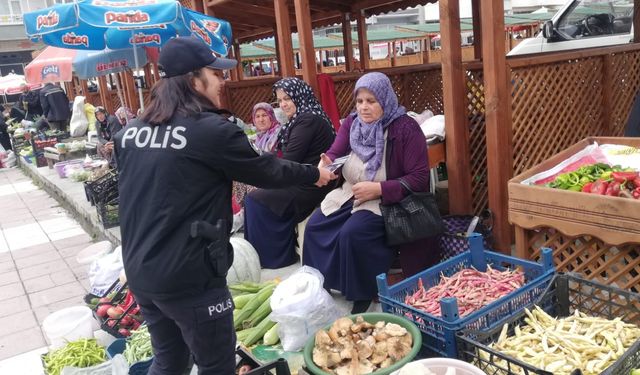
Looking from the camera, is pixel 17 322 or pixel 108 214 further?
pixel 108 214

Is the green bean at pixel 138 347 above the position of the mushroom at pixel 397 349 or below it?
below

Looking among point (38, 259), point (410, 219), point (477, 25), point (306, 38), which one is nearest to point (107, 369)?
point (410, 219)

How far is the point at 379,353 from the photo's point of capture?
8.14ft

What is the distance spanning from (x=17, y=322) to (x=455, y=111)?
4.30 metres

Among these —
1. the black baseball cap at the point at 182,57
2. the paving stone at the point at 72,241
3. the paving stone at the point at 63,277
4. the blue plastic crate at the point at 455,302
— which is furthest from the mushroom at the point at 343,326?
the paving stone at the point at 72,241

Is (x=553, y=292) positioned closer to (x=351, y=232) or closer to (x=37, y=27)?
(x=351, y=232)

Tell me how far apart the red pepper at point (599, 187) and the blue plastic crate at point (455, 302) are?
1.45ft

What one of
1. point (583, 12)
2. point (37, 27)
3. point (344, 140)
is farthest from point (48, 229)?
point (583, 12)

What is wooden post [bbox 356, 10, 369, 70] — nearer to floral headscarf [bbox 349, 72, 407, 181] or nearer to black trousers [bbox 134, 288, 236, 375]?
floral headscarf [bbox 349, 72, 407, 181]

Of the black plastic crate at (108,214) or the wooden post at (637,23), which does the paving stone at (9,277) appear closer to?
the black plastic crate at (108,214)

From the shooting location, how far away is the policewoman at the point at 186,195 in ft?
6.64

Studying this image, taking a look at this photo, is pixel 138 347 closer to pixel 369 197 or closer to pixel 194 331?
pixel 194 331

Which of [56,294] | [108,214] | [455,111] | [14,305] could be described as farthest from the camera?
[108,214]

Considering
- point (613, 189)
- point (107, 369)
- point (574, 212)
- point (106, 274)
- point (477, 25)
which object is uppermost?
point (477, 25)
